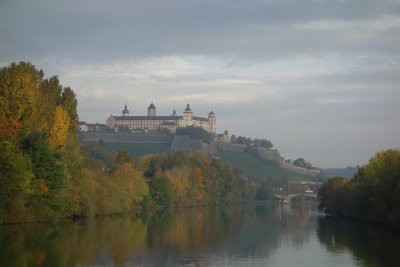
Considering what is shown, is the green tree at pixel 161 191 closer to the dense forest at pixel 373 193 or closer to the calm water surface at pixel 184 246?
the dense forest at pixel 373 193

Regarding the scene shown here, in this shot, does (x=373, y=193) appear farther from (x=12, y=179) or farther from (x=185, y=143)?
(x=185, y=143)

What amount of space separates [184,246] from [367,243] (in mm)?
11537

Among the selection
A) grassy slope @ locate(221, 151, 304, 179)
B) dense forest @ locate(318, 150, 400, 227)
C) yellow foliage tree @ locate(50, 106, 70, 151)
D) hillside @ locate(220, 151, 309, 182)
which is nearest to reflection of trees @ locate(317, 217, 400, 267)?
dense forest @ locate(318, 150, 400, 227)

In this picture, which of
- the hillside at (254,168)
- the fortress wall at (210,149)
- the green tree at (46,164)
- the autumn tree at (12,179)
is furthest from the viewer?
the fortress wall at (210,149)

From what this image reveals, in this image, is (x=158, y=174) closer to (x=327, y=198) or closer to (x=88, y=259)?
(x=327, y=198)

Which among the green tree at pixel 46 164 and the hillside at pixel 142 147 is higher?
the hillside at pixel 142 147

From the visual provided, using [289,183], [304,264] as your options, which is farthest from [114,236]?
[289,183]

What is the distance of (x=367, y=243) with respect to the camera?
38125 mm

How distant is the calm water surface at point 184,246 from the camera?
27938mm

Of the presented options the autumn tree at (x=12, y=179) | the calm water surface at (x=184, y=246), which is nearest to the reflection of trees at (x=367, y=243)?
the calm water surface at (x=184, y=246)

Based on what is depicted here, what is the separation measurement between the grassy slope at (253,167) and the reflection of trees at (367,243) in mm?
127042

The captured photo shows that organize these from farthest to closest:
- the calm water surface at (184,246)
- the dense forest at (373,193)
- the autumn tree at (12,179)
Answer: the dense forest at (373,193), the autumn tree at (12,179), the calm water surface at (184,246)

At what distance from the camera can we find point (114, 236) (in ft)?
127

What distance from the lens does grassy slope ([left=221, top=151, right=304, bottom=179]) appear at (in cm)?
18225
